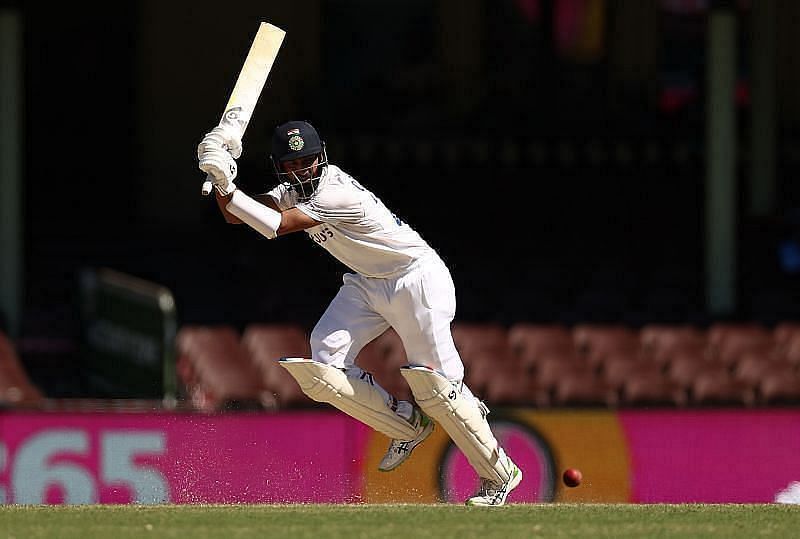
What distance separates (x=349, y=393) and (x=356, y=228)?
26.2 inches

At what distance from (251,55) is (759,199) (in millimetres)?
9001

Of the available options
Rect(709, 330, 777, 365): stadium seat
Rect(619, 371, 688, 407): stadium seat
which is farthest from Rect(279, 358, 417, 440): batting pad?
Rect(709, 330, 777, 365): stadium seat

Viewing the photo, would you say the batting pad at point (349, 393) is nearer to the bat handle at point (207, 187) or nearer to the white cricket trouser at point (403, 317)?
the white cricket trouser at point (403, 317)

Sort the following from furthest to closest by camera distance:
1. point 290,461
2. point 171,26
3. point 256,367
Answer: point 171,26 < point 256,367 < point 290,461

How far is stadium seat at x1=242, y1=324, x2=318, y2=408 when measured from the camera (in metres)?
10.6

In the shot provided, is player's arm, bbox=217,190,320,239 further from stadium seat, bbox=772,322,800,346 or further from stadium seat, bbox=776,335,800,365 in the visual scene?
stadium seat, bbox=772,322,800,346

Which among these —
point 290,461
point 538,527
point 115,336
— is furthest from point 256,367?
point 538,527

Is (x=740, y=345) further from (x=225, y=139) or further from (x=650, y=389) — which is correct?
(x=225, y=139)

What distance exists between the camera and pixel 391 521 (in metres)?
6.03

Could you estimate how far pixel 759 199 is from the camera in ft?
48.8

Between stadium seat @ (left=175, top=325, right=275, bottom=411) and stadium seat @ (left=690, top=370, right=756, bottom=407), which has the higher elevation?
stadium seat @ (left=175, top=325, right=275, bottom=411)

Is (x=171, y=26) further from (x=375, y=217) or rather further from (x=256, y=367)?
(x=375, y=217)

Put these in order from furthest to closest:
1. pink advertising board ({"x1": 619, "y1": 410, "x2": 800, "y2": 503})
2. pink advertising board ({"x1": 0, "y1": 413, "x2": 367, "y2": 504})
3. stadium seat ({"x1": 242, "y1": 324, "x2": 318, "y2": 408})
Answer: stadium seat ({"x1": 242, "y1": 324, "x2": 318, "y2": 408}) → pink advertising board ({"x1": 619, "y1": 410, "x2": 800, "y2": 503}) → pink advertising board ({"x1": 0, "y1": 413, "x2": 367, "y2": 504})

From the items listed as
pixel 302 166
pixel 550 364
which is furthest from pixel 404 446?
pixel 550 364
